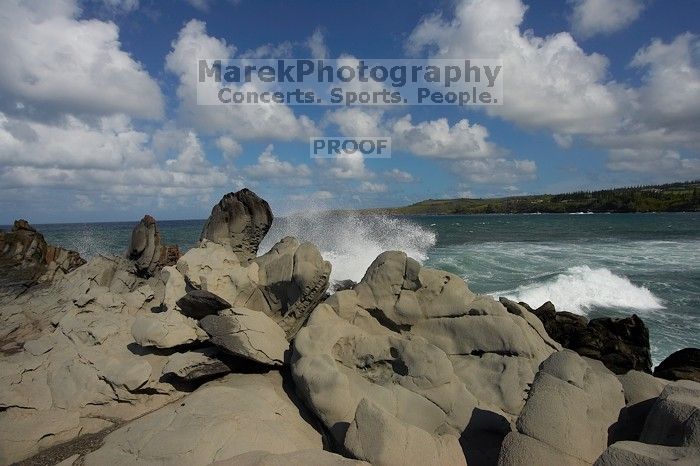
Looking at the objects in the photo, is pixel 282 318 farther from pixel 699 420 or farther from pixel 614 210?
pixel 614 210

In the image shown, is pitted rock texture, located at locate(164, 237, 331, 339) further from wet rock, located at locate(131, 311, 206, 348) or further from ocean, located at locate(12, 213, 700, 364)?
ocean, located at locate(12, 213, 700, 364)

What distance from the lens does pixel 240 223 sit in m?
12.0

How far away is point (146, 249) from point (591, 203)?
143569 mm

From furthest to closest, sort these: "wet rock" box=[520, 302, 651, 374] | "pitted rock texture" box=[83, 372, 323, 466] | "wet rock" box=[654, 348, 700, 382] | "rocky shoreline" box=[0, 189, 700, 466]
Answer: "wet rock" box=[520, 302, 651, 374], "wet rock" box=[654, 348, 700, 382], "pitted rock texture" box=[83, 372, 323, 466], "rocky shoreline" box=[0, 189, 700, 466]

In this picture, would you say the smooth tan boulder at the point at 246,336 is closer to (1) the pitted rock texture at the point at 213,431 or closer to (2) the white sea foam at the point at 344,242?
(1) the pitted rock texture at the point at 213,431

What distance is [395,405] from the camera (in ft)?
21.9

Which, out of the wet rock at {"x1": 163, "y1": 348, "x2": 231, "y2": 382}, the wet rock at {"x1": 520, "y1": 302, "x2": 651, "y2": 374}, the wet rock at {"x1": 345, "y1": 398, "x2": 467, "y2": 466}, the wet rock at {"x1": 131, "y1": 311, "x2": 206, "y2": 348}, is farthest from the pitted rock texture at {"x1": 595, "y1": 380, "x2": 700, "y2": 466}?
the wet rock at {"x1": 131, "y1": 311, "x2": 206, "y2": 348}

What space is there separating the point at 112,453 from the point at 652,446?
6.47 m

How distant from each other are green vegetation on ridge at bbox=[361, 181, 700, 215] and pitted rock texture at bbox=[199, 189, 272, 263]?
91.7m

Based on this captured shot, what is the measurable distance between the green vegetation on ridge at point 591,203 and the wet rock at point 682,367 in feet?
310

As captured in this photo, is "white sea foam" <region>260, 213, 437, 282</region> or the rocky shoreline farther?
"white sea foam" <region>260, 213, 437, 282</region>

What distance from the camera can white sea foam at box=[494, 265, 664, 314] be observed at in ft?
59.8

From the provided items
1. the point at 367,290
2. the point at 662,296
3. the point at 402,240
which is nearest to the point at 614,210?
the point at 402,240

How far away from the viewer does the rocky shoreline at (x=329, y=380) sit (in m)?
5.06
